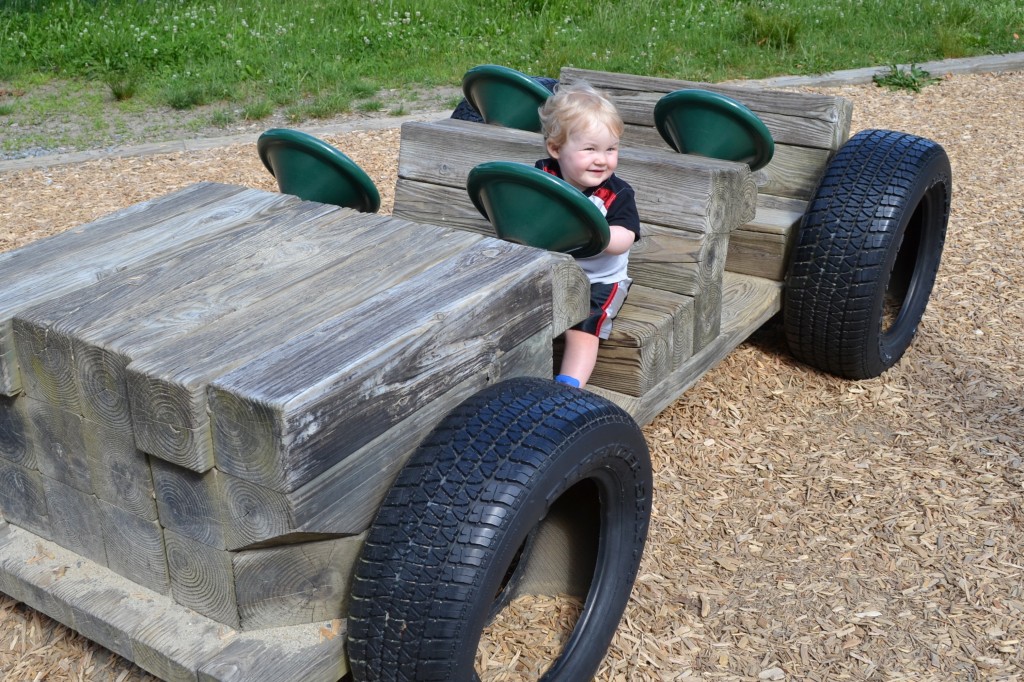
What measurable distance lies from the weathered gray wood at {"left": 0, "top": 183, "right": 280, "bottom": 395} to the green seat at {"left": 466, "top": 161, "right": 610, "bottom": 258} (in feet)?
1.59

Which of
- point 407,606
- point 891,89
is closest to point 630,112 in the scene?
point 407,606

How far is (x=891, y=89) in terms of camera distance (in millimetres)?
6938

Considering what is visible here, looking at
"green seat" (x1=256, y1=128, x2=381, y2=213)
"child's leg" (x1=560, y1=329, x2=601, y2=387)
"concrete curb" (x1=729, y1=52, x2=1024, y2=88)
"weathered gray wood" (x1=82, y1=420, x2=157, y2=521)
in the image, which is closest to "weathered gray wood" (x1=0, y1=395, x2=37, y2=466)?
"weathered gray wood" (x1=82, y1=420, x2=157, y2=521)

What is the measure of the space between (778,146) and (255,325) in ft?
7.13

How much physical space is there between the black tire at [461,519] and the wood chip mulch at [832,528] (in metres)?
0.58

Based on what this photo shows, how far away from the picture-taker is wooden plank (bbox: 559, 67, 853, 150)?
A: 3451mm

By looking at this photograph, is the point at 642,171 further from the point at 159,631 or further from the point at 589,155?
the point at 159,631

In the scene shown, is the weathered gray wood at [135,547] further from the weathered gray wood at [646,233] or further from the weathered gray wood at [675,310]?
the weathered gray wood at [675,310]

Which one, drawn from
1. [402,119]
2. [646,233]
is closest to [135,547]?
[646,233]

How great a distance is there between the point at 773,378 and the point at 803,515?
0.73m

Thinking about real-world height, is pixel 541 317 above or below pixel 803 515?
above

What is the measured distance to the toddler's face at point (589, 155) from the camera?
2.67 m

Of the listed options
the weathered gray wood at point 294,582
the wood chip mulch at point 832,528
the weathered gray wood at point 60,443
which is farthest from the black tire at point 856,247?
the weathered gray wood at point 60,443

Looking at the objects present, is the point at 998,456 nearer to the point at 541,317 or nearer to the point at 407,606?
the point at 541,317
